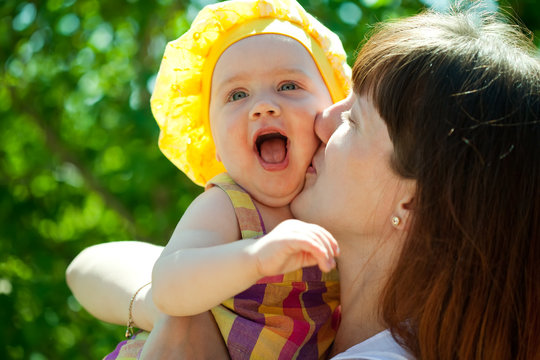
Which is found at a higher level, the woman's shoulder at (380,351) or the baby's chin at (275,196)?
the baby's chin at (275,196)

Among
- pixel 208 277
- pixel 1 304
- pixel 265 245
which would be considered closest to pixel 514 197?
pixel 265 245

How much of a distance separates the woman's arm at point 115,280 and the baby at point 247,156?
28 centimetres

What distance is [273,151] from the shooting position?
1.73 metres

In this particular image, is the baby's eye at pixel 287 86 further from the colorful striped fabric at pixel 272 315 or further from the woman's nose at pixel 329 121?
the colorful striped fabric at pixel 272 315

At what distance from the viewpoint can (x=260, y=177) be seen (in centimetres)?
170

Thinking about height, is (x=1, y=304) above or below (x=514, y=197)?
below

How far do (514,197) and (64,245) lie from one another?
4.06 m

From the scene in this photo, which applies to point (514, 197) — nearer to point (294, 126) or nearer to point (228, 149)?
point (294, 126)

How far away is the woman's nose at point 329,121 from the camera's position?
1.69 m

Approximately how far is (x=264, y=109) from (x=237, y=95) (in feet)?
0.40

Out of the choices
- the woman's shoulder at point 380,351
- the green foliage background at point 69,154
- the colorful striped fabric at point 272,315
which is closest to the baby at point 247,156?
the colorful striped fabric at point 272,315

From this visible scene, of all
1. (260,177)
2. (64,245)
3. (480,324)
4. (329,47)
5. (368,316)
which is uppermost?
(329,47)

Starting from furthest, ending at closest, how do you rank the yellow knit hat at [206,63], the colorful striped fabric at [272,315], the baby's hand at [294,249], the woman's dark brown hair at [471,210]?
1. the yellow knit hat at [206,63]
2. the colorful striped fabric at [272,315]
3. the woman's dark brown hair at [471,210]
4. the baby's hand at [294,249]

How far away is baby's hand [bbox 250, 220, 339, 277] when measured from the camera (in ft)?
3.79
